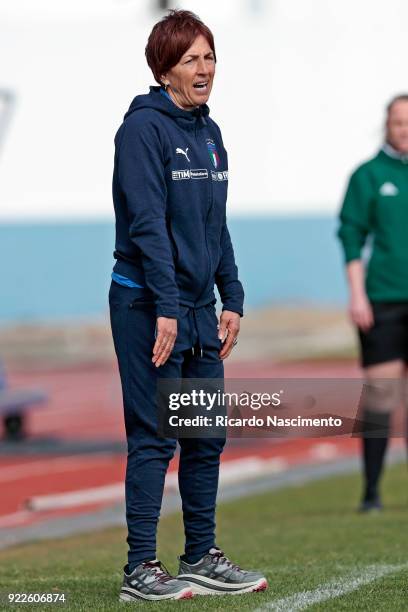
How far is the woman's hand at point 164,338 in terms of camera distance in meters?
4.71

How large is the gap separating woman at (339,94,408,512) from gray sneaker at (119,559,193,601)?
309 centimetres

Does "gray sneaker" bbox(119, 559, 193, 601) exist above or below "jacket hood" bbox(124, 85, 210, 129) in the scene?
below

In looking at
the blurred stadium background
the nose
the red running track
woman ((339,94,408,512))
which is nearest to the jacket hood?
the nose

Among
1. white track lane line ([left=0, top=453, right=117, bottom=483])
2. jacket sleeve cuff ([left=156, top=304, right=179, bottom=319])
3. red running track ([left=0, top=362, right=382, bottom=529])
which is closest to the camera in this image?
jacket sleeve cuff ([left=156, top=304, right=179, bottom=319])

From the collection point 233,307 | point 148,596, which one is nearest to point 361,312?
point 233,307

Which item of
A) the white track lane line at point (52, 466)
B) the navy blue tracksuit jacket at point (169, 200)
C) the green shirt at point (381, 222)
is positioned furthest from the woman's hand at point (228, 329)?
the white track lane line at point (52, 466)

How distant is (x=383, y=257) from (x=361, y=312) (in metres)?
0.33

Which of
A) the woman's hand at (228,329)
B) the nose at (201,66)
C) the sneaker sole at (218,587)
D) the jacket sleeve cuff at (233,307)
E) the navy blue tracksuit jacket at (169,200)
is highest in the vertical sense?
the nose at (201,66)

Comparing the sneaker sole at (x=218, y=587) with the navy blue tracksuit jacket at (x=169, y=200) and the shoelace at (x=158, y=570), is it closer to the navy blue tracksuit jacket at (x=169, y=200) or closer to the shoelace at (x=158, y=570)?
the shoelace at (x=158, y=570)

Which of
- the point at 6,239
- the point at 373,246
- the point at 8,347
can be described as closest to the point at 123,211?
the point at 373,246

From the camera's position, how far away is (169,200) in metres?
4.84

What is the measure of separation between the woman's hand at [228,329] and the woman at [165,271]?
54 mm

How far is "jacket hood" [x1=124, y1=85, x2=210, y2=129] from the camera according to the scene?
4.88 m

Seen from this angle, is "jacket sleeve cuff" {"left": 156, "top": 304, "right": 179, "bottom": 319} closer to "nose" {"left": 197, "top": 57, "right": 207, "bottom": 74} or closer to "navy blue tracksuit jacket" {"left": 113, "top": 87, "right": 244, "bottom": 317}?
"navy blue tracksuit jacket" {"left": 113, "top": 87, "right": 244, "bottom": 317}
